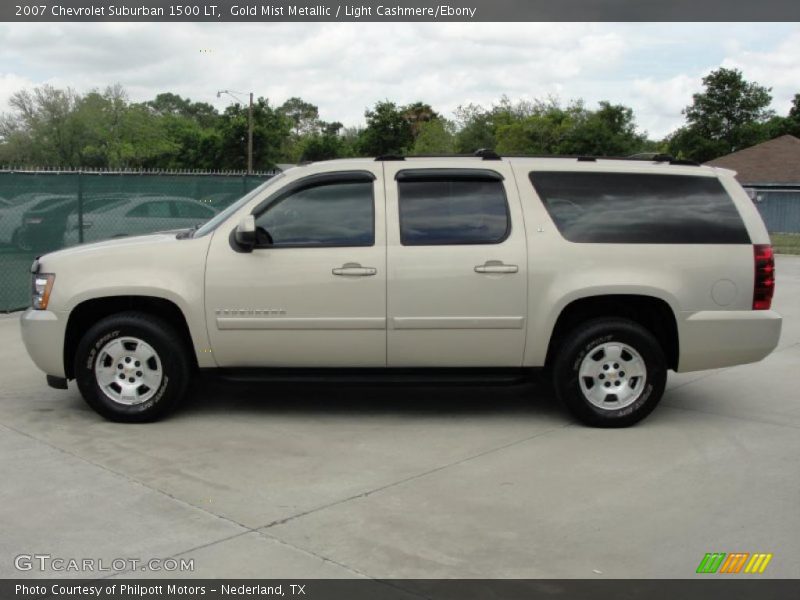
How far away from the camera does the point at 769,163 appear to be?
168ft

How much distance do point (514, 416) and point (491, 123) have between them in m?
65.5

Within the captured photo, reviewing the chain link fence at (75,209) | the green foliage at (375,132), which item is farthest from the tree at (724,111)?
the chain link fence at (75,209)

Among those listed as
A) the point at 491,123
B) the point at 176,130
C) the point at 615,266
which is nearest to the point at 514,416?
the point at 615,266

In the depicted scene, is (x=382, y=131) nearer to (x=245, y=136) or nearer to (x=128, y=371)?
(x=245, y=136)

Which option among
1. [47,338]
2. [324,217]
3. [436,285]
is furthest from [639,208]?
[47,338]

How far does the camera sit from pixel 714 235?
653cm

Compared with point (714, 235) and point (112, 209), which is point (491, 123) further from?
point (714, 235)

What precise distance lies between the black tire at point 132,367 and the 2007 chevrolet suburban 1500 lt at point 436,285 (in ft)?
0.04

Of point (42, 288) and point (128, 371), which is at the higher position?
point (42, 288)

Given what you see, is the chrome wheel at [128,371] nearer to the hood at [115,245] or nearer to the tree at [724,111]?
the hood at [115,245]

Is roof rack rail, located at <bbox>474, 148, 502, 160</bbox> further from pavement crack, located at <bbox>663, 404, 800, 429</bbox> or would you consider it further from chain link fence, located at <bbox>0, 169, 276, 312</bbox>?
chain link fence, located at <bbox>0, 169, 276, 312</bbox>

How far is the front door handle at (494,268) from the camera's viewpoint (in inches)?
252

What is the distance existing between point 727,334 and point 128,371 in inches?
173
